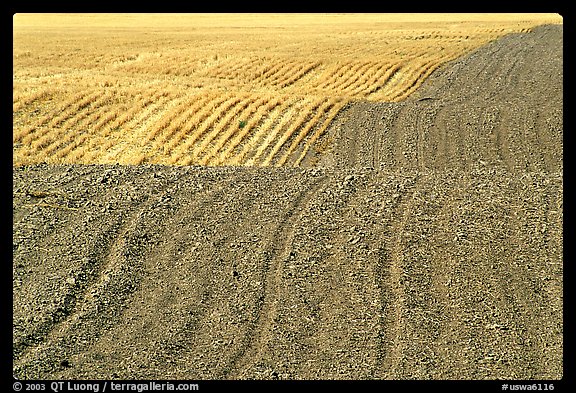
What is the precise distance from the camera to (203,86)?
26.7 m

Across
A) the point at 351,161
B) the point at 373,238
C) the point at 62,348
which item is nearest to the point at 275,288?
the point at 373,238

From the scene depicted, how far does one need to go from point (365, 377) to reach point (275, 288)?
2.16 metres

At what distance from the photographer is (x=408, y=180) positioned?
13148mm

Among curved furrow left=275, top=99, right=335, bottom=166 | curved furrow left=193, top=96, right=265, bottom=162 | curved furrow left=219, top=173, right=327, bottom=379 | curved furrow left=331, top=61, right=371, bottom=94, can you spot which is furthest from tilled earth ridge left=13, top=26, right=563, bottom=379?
curved furrow left=331, top=61, right=371, bottom=94

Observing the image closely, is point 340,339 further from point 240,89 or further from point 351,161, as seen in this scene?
point 240,89

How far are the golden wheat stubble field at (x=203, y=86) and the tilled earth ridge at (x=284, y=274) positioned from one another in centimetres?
558

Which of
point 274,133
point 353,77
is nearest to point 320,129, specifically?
point 274,133

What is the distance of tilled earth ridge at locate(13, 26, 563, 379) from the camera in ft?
28.0

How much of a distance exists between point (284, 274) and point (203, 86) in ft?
58.4

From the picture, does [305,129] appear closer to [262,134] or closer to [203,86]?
[262,134]

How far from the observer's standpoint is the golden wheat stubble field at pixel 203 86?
63.5 feet

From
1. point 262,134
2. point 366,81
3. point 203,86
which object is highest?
point 203,86

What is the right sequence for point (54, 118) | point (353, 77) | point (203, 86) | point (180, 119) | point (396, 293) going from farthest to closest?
point (353, 77)
point (203, 86)
point (54, 118)
point (180, 119)
point (396, 293)

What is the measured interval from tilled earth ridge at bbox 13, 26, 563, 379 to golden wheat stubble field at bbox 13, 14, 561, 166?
5.58 m
